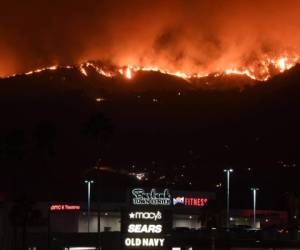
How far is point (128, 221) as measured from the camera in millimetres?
82500

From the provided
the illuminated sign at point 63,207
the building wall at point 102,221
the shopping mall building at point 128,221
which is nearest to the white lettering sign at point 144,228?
the shopping mall building at point 128,221

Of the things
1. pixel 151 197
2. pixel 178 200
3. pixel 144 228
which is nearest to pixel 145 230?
pixel 144 228

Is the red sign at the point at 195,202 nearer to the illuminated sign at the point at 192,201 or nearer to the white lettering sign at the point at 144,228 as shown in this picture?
the illuminated sign at the point at 192,201

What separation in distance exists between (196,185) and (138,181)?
103ft

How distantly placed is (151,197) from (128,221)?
15.8 ft

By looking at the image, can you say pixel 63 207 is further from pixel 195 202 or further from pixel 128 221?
pixel 128 221

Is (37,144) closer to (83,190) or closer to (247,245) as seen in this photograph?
(83,190)

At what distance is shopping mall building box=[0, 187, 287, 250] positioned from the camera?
8250 centimetres

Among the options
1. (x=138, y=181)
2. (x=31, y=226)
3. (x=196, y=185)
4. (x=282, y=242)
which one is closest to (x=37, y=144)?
(x=31, y=226)

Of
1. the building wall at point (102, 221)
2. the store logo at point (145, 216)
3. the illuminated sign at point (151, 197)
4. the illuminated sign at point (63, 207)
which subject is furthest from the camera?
the building wall at point (102, 221)

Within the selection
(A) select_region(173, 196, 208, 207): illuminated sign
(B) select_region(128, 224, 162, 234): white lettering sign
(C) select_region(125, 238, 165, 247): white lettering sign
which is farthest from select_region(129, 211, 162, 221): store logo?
(A) select_region(173, 196, 208, 207): illuminated sign

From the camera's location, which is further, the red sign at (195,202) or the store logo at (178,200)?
the red sign at (195,202)

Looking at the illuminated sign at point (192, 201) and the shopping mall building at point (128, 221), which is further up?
the illuminated sign at point (192, 201)

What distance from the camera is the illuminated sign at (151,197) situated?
86000mm
